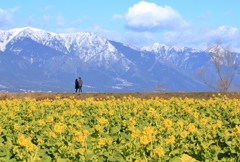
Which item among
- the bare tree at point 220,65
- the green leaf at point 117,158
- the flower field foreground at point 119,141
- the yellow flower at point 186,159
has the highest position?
the bare tree at point 220,65

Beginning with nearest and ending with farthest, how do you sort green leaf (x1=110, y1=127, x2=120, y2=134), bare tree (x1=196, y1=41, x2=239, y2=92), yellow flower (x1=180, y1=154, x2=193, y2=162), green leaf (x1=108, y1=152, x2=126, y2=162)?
1. green leaf (x1=108, y1=152, x2=126, y2=162)
2. yellow flower (x1=180, y1=154, x2=193, y2=162)
3. green leaf (x1=110, y1=127, x2=120, y2=134)
4. bare tree (x1=196, y1=41, x2=239, y2=92)

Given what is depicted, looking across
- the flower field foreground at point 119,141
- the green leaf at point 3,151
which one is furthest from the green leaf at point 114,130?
the green leaf at point 3,151

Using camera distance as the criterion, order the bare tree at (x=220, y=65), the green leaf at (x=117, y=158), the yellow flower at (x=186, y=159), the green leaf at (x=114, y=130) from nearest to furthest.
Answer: the green leaf at (x=117, y=158) → the yellow flower at (x=186, y=159) → the green leaf at (x=114, y=130) → the bare tree at (x=220, y=65)

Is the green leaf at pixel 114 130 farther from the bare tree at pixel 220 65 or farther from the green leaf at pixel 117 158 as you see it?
the bare tree at pixel 220 65

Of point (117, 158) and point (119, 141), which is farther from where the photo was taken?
point (119, 141)

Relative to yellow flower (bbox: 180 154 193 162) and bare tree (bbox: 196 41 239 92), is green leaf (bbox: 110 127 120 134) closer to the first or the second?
yellow flower (bbox: 180 154 193 162)

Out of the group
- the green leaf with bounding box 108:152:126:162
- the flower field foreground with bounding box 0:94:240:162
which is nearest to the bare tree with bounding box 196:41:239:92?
the flower field foreground with bounding box 0:94:240:162

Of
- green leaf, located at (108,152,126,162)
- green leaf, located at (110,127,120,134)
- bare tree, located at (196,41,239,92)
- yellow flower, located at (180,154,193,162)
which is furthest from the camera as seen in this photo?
bare tree, located at (196,41,239,92)

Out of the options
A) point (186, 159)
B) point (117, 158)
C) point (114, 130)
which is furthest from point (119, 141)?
point (117, 158)

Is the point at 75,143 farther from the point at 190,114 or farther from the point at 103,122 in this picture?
the point at 190,114

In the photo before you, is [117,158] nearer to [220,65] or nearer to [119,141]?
[119,141]

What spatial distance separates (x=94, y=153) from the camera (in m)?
10.0

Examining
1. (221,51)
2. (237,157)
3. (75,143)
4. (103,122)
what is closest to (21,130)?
(103,122)

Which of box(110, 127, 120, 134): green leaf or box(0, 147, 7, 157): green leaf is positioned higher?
box(110, 127, 120, 134): green leaf
